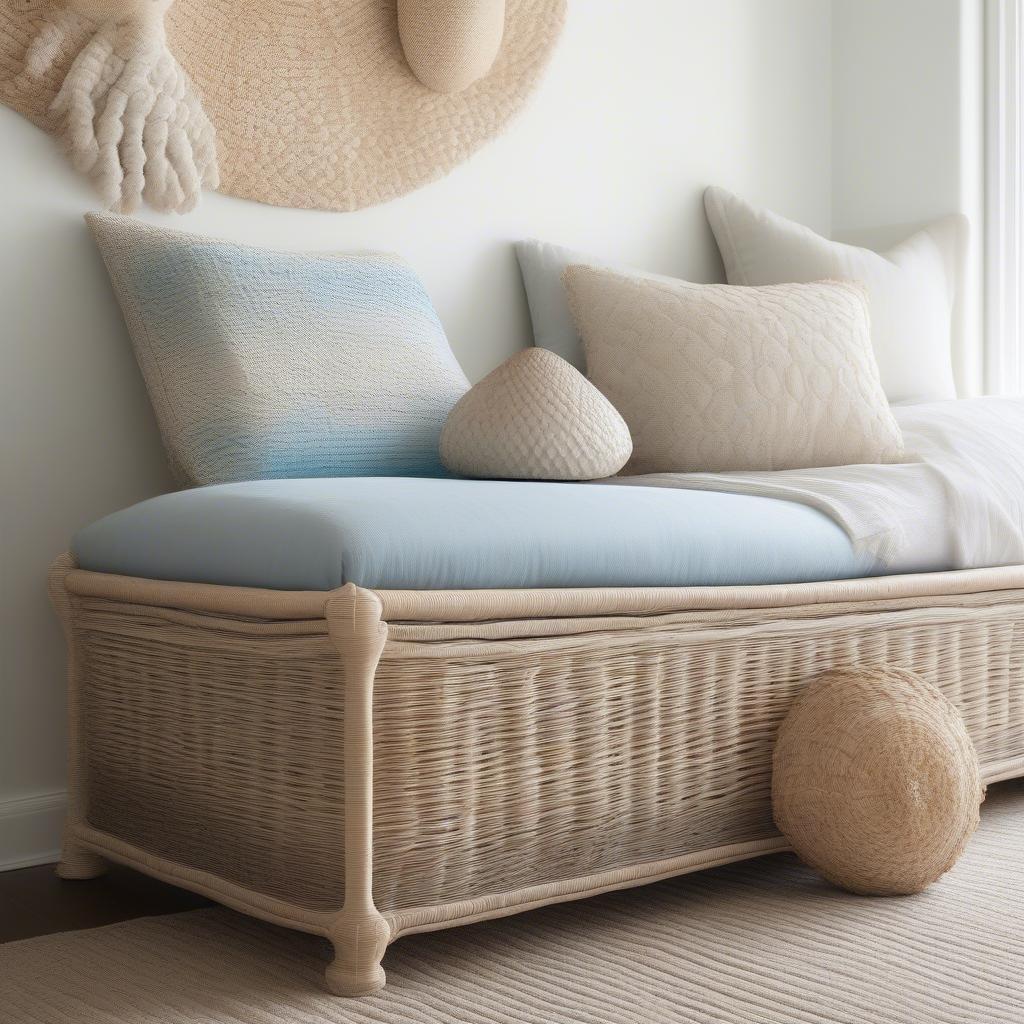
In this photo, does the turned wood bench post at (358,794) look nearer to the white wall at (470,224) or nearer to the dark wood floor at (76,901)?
the dark wood floor at (76,901)

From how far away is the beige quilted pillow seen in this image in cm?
206

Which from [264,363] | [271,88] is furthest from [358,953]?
[271,88]

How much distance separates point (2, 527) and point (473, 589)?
81 cm

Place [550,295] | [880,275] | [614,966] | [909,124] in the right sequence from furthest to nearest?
[909,124] < [880,275] < [550,295] < [614,966]

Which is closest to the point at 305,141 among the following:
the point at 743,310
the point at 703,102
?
the point at 743,310

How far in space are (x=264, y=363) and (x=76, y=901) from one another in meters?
0.73

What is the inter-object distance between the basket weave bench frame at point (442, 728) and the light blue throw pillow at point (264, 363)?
280 millimetres

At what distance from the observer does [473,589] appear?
1.37m

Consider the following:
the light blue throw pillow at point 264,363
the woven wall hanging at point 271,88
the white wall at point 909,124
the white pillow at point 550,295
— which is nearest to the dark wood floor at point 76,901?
the light blue throw pillow at point 264,363

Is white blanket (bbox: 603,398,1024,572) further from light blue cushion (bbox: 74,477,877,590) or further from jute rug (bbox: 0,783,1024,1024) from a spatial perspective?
jute rug (bbox: 0,783,1024,1024)

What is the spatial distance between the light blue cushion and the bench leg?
32cm

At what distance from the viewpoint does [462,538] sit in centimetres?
137

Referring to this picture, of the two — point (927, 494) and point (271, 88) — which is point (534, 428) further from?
point (271, 88)

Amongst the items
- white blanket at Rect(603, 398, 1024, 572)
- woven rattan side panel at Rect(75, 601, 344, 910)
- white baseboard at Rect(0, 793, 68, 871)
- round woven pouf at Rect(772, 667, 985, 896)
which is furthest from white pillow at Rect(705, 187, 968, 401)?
white baseboard at Rect(0, 793, 68, 871)
